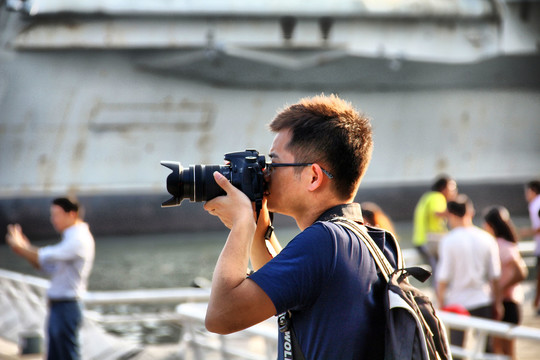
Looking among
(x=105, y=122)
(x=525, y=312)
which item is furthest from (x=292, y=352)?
(x=105, y=122)

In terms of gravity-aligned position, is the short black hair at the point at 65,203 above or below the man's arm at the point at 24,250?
above

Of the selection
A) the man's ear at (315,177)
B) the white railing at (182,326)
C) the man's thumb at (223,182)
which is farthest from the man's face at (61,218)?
the man's ear at (315,177)

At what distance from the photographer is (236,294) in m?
1.57

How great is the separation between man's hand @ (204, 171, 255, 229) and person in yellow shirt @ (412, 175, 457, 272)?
6.51m

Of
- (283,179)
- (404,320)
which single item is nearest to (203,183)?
(283,179)

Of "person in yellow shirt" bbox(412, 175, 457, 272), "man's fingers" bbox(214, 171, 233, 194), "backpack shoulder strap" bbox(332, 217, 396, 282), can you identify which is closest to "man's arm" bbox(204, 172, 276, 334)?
"man's fingers" bbox(214, 171, 233, 194)

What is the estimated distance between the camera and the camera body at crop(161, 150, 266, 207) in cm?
179

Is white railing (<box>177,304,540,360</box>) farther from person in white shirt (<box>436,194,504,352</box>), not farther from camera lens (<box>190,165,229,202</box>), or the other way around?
camera lens (<box>190,165,229,202</box>)

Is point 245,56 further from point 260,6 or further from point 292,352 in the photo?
point 292,352

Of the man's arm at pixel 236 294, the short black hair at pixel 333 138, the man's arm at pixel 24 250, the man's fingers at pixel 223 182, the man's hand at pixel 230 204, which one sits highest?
the short black hair at pixel 333 138

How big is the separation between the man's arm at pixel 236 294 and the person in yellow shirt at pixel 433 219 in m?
6.62

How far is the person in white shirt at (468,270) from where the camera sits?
5156 millimetres

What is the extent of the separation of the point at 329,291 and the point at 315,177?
0.30 m

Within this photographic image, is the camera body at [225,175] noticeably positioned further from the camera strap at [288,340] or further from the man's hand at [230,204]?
the camera strap at [288,340]
